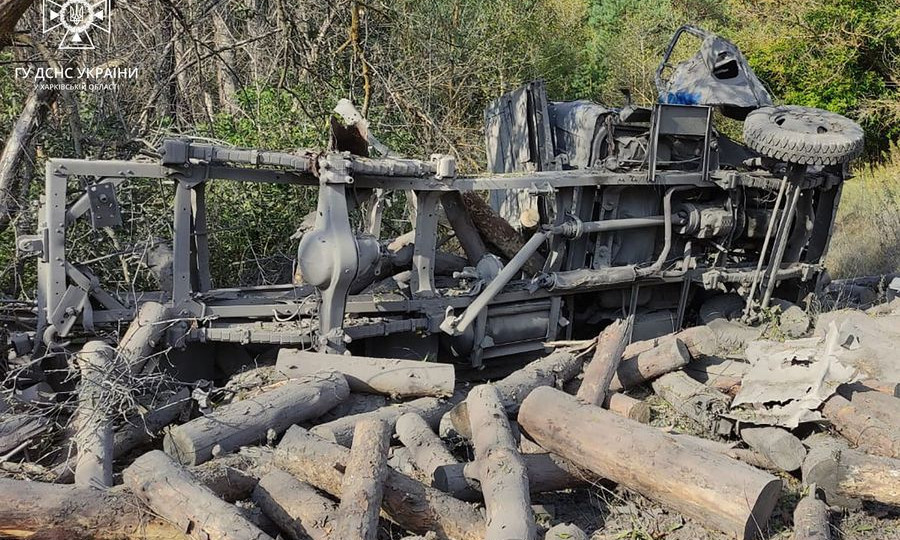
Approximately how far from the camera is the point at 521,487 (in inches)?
143

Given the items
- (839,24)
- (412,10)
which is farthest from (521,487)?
(839,24)

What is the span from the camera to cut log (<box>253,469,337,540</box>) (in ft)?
11.5

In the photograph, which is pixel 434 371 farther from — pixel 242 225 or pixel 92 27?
pixel 92 27

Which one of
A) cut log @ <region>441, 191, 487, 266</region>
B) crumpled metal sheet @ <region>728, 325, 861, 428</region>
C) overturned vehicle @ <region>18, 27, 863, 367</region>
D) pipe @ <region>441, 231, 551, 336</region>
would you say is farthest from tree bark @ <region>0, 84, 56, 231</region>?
crumpled metal sheet @ <region>728, 325, 861, 428</region>

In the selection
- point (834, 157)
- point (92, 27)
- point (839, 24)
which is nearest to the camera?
point (834, 157)

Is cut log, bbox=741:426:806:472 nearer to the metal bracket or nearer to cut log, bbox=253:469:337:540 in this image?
cut log, bbox=253:469:337:540

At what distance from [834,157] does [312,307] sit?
4275 mm

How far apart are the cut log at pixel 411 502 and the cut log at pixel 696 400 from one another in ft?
6.68

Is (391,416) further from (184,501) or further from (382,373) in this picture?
(184,501)

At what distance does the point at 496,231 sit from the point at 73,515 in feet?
13.6

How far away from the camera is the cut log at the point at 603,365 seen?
5.24m

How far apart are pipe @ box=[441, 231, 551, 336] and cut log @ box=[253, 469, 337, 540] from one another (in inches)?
86.9

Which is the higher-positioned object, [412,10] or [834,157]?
[412,10]

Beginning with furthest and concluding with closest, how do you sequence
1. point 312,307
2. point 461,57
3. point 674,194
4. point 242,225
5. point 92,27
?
point 461,57
point 92,27
point 242,225
point 674,194
point 312,307
